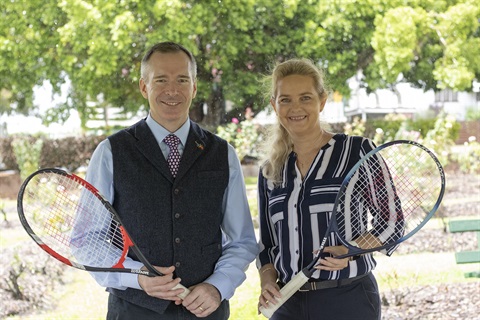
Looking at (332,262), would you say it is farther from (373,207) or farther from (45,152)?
(45,152)

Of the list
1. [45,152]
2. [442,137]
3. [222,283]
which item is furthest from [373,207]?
[45,152]

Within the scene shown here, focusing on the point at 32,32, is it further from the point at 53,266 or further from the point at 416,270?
the point at 416,270

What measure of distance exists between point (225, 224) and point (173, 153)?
218 mm

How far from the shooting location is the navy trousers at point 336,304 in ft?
5.32

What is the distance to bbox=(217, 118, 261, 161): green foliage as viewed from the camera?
3.22 meters

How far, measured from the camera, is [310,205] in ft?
5.42

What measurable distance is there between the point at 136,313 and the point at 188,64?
590 millimetres

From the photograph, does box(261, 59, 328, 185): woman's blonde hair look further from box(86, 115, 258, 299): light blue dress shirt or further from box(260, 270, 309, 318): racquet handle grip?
box(260, 270, 309, 318): racquet handle grip

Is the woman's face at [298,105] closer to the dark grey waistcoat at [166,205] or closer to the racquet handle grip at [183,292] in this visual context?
the dark grey waistcoat at [166,205]

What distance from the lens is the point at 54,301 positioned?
3.13 meters

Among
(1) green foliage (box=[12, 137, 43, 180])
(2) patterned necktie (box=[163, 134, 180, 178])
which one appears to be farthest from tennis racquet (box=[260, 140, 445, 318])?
(1) green foliage (box=[12, 137, 43, 180])

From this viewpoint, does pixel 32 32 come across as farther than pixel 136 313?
Yes

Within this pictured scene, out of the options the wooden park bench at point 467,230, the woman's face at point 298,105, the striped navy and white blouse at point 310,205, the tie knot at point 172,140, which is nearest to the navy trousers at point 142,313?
the striped navy and white blouse at point 310,205

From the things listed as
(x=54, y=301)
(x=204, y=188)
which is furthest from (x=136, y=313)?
(x=54, y=301)
